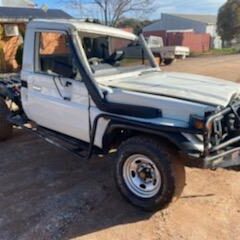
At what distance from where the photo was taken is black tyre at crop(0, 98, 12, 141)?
6980 mm

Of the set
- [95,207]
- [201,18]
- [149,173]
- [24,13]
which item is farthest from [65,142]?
[201,18]

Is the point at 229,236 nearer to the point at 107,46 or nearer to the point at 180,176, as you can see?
the point at 180,176

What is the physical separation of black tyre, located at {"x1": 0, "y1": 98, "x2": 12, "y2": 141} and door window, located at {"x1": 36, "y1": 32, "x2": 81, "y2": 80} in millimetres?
1556

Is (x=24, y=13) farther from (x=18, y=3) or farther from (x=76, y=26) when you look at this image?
(x=76, y=26)

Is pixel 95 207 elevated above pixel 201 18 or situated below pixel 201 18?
below

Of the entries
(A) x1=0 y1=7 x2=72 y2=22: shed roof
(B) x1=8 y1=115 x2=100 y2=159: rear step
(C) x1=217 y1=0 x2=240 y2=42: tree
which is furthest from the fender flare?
(C) x1=217 y1=0 x2=240 y2=42: tree

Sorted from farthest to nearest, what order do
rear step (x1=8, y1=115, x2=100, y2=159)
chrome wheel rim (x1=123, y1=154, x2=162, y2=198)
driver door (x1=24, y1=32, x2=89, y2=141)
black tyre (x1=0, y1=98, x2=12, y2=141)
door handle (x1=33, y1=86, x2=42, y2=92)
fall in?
black tyre (x1=0, y1=98, x2=12, y2=141) → door handle (x1=33, y1=86, x2=42, y2=92) → rear step (x1=8, y1=115, x2=100, y2=159) → driver door (x1=24, y1=32, x2=89, y2=141) → chrome wheel rim (x1=123, y1=154, x2=162, y2=198)

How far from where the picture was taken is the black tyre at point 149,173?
4.29 meters

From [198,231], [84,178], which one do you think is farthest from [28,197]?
[198,231]

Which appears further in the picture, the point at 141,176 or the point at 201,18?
the point at 201,18

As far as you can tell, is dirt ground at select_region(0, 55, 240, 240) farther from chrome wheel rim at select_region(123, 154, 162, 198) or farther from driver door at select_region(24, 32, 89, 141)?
driver door at select_region(24, 32, 89, 141)

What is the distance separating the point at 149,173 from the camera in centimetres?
454

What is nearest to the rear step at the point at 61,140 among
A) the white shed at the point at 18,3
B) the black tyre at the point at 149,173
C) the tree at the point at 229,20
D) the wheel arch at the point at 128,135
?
the wheel arch at the point at 128,135

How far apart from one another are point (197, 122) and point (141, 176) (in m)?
0.93
